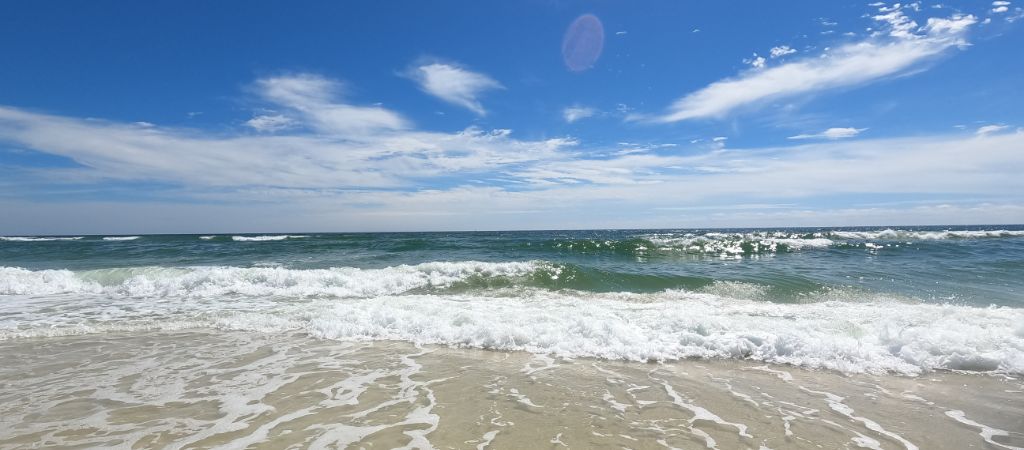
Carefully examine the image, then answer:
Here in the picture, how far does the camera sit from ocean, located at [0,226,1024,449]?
4043 millimetres

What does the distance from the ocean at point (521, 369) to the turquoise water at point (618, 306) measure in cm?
5

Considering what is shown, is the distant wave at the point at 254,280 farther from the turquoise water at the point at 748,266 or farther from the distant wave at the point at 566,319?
the turquoise water at the point at 748,266

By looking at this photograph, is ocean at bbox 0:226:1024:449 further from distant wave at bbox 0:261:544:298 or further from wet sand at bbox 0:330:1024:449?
distant wave at bbox 0:261:544:298

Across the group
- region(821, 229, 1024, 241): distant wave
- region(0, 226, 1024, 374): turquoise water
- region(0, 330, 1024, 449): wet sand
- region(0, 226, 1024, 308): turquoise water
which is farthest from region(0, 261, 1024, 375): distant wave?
region(821, 229, 1024, 241): distant wave

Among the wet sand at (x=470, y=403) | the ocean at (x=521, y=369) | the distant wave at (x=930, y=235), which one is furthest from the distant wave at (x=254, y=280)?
the distant wave at (x=930, y=235)

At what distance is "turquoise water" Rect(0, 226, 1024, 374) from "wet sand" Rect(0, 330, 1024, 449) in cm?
61

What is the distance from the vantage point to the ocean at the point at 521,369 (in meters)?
4.04

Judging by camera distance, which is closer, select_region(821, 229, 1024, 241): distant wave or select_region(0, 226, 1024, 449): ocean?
select_region(0, 226, 1024, 449): ocean

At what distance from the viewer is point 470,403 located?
4.70 m

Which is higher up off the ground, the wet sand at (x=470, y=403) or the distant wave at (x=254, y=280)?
the distant wave at (x=254, y=280)

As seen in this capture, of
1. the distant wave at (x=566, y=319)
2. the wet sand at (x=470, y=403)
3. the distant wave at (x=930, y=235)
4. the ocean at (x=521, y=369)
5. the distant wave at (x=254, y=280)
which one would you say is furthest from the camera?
the distant wave at (x=930, y=235)

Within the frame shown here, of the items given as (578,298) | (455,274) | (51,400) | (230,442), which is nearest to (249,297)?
(455,274)

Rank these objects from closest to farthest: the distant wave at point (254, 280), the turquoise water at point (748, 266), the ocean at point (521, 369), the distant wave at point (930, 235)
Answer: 1. the ocean at point (521, 369)
2. the turquoise water at point (748, 266)
3. the distant wave at point (254, 280)
4. the distant wave at point (930, 235)

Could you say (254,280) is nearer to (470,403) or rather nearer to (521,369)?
(521,369)
